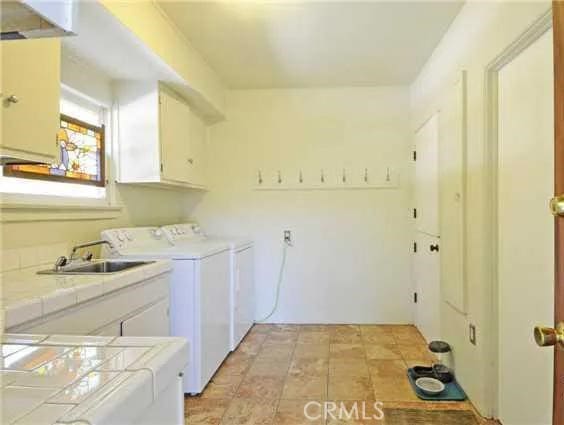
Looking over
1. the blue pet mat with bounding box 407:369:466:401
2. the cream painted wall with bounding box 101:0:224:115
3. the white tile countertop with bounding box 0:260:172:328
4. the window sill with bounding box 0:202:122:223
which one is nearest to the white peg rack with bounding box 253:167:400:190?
the cream painted wall with bounding box 101:0:224:115

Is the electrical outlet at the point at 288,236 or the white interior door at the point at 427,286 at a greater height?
the electrical outlet at the point at 288,236

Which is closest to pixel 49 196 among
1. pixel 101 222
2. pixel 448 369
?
pixel 101 222

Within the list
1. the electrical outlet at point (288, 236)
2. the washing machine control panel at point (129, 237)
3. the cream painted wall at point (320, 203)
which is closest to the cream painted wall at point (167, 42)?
the cream painted wall at point (320, 203)

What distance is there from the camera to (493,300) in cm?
210

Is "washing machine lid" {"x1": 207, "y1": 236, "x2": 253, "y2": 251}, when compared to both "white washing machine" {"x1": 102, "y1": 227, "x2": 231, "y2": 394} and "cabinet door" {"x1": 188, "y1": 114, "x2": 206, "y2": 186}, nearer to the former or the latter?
"white washing machine" {"x1": 102, "y1": 227, "x2": 231, "y2": 394}

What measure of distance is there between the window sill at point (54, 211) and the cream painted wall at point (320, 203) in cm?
143

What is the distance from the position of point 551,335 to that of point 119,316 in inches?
64.9

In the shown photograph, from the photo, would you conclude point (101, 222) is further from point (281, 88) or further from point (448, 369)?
point (448, 369)

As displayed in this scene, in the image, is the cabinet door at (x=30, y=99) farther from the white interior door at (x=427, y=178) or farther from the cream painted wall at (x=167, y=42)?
the white interior door at (x=427, y=178)

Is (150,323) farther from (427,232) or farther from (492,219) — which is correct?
(427,232)

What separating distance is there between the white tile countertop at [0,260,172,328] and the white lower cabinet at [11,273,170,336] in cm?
3

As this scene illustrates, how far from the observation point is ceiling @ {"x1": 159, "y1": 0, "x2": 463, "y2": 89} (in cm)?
245

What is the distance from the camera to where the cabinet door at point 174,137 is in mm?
2915

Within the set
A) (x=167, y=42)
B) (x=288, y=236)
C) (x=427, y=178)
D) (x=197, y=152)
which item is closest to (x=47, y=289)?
(x=167, y=42)
